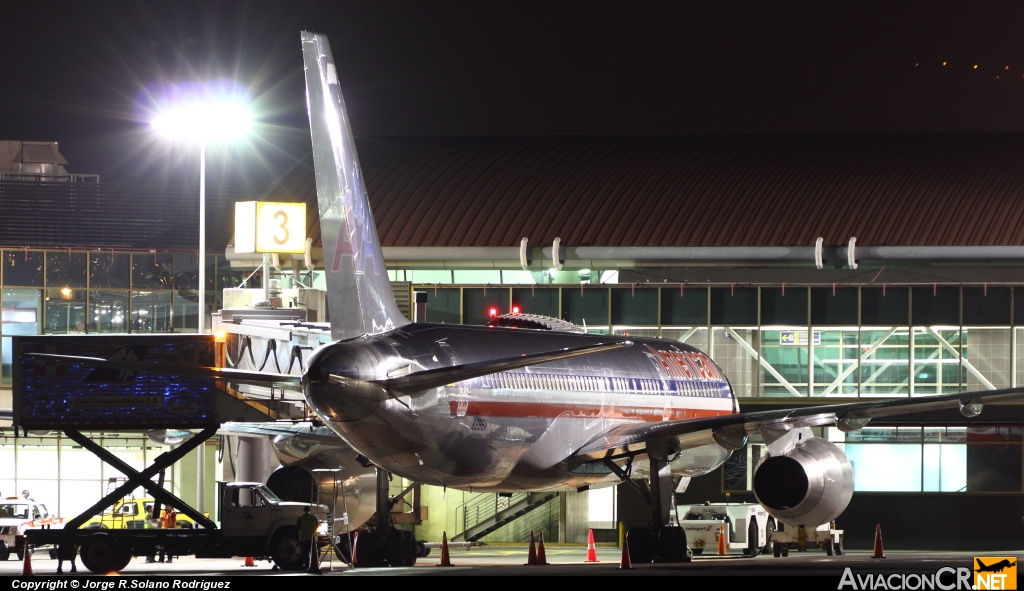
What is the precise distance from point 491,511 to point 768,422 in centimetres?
2444

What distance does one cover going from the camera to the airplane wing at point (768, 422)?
1087 inches

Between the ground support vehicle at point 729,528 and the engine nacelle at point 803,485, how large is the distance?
9434 mm

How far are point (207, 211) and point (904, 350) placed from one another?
30.7 metres

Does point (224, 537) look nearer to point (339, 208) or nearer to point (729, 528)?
point (339, 208)

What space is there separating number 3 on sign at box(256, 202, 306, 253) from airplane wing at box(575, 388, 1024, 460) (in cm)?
2144

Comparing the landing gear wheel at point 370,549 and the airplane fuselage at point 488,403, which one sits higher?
the airplane fuselage at point 488,403

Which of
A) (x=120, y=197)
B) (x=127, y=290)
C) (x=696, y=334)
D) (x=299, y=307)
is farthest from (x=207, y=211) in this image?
(x=696, y=334)

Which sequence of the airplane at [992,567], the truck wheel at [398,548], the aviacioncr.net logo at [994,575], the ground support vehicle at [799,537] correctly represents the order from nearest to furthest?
1. the aviacioncr.net logo at [994,575]
2. the airplane at [992,567]
3. the truck wheel at [398,548]
4. the ground support vehicle at [799,537]

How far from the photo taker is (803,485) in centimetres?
2966

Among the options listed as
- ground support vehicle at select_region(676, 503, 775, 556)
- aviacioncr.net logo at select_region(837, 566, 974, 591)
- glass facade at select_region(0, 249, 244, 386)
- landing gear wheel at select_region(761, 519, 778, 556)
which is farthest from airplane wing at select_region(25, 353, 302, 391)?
glass facade at select_region(0, 249, 244, 386)

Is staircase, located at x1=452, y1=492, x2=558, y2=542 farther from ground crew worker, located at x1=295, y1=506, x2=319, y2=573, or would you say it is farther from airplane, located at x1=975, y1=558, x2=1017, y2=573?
airplane, located at x1=975, y1=558, x2=1017, y2=573

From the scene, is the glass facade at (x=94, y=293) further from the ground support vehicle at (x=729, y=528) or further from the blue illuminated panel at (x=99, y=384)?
the blue illuminated panel at (x=99, y=384)

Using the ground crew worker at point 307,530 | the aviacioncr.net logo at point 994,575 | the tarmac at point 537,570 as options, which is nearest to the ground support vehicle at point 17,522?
the tarmac at point 537,570

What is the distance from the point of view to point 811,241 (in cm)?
5203
